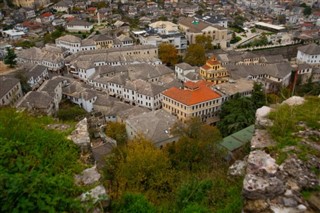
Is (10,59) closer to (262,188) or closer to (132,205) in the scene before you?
(132,205)

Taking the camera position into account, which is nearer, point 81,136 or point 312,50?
point 81,136

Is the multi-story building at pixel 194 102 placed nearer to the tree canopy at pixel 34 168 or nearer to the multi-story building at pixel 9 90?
the multi-story building at pixel 9 90

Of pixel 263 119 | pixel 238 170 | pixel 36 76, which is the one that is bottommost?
pixel 36 76

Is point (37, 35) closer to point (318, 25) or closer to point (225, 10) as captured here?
point (225, 10)

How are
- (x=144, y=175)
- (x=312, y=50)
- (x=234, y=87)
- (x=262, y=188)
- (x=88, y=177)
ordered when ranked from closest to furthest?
(x=262, y=188), (x=88, y=177), (x=144, y=175), (x=234, y=87), (x=312, y=50)

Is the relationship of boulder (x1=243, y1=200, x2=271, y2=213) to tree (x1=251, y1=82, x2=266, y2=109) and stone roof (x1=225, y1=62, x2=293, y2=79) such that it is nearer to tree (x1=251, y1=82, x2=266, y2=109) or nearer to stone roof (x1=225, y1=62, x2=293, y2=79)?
tree (x1=251, y1=82, x2=266, y2=109)

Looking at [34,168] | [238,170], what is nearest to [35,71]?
[238,170]

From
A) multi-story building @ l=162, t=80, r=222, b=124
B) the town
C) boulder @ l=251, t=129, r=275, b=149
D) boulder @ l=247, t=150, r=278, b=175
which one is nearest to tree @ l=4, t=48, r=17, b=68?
the town

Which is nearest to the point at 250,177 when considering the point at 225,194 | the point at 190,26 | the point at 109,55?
the point at 225,194

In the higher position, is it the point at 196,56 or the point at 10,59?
the point at 10,59
